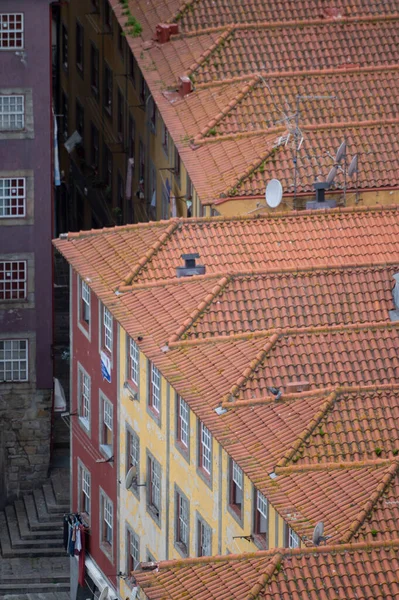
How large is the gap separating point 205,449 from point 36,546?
25.9 metres

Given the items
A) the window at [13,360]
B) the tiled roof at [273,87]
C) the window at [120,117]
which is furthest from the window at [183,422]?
the window at [120,117]

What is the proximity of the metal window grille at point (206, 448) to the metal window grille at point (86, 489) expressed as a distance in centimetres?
1418

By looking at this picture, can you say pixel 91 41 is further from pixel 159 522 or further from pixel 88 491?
pixel 159 522

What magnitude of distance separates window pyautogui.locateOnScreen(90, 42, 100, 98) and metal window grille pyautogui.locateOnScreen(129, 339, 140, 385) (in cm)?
3923

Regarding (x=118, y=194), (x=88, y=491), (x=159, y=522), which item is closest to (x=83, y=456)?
(x=88, y=491)

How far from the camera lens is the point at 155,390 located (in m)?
93.9

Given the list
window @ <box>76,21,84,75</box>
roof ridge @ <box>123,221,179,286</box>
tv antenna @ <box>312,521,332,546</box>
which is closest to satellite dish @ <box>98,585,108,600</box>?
A: roof ridge @ <box>123,221,179,286</box>

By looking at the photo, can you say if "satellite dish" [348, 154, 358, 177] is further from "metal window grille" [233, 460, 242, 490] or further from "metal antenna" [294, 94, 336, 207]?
"metal window grille" [233, 460, 242, 490]

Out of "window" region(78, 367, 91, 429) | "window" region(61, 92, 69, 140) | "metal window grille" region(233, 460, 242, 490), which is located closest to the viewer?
"metal window grille" region(233, 460, 242, 490)

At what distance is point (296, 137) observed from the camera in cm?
10806

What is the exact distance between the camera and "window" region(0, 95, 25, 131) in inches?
4414

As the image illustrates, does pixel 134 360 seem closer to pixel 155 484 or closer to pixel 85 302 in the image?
pixel 155 484

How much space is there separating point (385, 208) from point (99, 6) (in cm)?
3512

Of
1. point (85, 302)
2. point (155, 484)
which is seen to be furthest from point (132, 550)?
point (85, 302)
